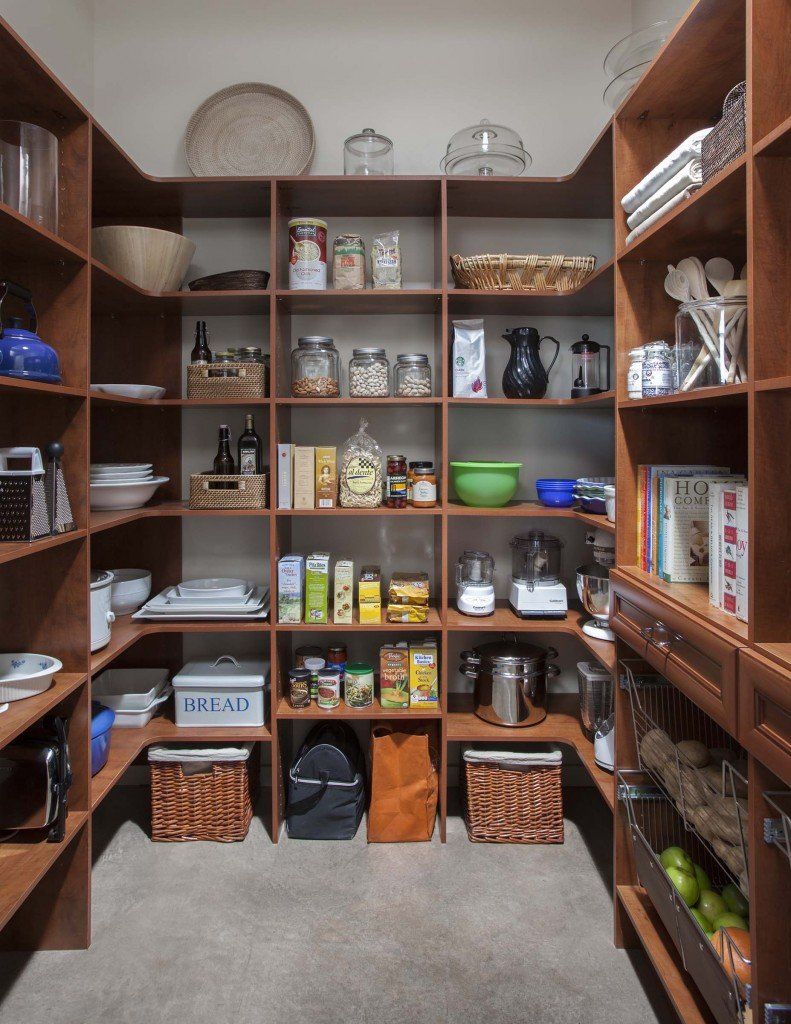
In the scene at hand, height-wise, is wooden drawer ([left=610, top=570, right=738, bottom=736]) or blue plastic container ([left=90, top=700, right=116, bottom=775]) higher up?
wooden drawer ([left=610, top=570, right=738, bottom=736])

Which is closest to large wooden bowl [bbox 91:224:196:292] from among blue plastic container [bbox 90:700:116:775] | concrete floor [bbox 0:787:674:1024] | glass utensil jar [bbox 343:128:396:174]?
glass utensil jar [bbox 343:128:396:174]

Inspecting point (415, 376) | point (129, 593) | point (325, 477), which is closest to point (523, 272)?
point (415, 376)

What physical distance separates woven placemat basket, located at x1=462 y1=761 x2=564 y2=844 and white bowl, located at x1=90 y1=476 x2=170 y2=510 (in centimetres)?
148

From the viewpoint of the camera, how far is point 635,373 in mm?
1699

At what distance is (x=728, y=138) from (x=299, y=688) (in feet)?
6.60

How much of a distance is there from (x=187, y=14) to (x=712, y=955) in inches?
135

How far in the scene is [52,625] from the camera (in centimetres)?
188

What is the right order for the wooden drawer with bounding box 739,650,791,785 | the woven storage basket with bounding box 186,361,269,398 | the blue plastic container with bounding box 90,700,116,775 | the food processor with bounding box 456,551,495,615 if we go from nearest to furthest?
the wooden drawer with bounding box 739,650,791,785 → the blue plastic container with bounding box 90,700,116,775 → the woven storage basket with bounding box 186,361,269,398 → the food processor with bounding box 456,551,495,615

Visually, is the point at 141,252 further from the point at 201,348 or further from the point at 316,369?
the point at 316,369

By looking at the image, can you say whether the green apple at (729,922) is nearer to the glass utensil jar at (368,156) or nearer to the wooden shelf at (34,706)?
the wooden shelf at (34,706)

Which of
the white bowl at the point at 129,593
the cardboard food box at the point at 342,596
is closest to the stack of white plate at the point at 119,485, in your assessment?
the white bowl at the point at 129,593

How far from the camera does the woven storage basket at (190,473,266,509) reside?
2.37m

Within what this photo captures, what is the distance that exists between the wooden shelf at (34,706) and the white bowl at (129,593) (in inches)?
24.0

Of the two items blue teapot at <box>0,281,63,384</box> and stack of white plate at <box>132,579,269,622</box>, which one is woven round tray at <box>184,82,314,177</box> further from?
stack of white plate at <box>132,579,269,622</box>
